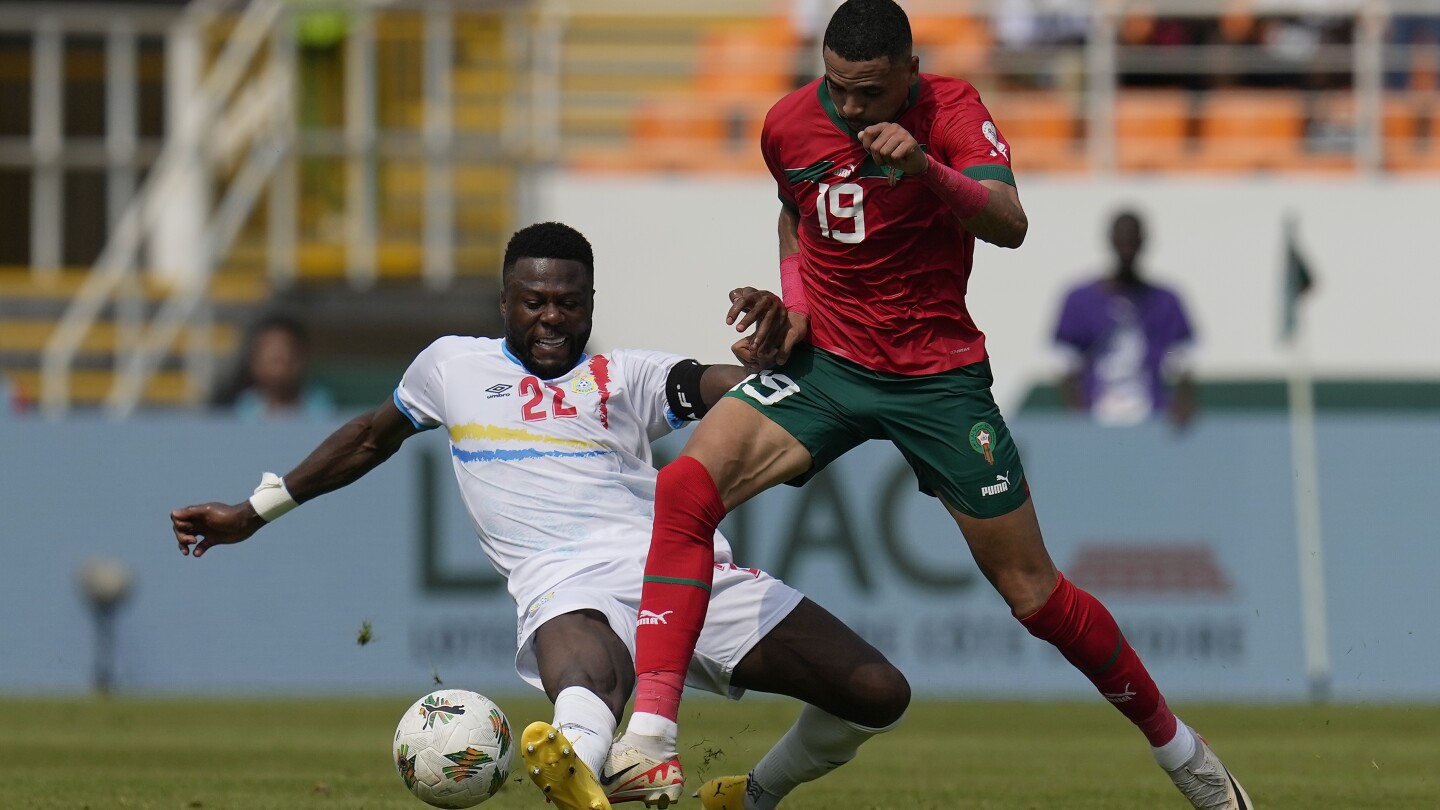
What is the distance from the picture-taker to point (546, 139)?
19625 mm

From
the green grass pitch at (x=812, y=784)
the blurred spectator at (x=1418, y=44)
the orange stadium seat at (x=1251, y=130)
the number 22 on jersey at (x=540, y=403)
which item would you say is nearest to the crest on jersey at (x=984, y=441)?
the number 22 on jersey at (x=540, y=403)

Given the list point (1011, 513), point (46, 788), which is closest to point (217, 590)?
point (46, 788)

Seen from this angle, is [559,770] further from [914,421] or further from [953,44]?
[953,44]

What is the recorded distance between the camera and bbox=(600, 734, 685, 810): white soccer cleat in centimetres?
644

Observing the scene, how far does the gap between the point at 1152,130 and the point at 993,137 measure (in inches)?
515

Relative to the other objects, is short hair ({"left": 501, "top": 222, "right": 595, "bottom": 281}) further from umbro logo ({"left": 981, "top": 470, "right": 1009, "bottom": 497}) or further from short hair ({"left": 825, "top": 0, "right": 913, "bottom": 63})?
umbro logo ({"left": 981, "top": 470, "right": 1009, "bottom": 497})

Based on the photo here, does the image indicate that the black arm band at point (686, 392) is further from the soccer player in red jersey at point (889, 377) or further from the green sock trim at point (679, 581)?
the green sock trim at point (679, 581)

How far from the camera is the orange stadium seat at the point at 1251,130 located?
64.1ft

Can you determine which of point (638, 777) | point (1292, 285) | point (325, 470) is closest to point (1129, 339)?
point (1292, 285)

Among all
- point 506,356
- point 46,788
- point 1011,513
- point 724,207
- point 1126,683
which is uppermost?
point 724,207

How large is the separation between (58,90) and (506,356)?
17.8m

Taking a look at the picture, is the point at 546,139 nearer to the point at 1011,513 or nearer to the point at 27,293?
the point at 27,293

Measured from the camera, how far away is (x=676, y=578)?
688 cm

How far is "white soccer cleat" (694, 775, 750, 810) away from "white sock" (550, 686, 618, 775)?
3.76ft
